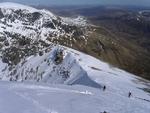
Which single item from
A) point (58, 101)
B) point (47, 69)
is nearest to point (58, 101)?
point (58, 101)

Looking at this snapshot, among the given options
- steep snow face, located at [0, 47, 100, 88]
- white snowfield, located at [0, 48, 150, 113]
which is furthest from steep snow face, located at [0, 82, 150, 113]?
steep snow face, located at [0, 47, 100, 88]

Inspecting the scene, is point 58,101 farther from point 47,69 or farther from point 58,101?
point 47,69

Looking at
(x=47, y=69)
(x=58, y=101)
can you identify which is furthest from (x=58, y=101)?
(x=47, y=69)

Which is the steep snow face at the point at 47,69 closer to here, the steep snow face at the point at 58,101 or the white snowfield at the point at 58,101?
the steep snow face at the point at 58,101

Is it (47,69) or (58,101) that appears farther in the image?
(47,69)

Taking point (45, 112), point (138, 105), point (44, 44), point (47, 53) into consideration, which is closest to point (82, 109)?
point (45, 112)

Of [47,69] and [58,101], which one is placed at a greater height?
[58,101]

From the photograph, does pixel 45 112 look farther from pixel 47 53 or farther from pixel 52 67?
pixel 47 53

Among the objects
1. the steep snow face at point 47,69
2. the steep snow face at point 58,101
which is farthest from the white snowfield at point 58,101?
the steep snow face at point 47,69

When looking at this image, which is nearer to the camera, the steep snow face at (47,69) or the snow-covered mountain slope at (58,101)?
the snow-covered mountain slope at (58,101)

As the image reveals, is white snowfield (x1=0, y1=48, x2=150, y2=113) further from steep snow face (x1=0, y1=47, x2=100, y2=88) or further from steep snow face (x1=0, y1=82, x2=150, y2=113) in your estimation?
steep snow face (x1=0, y1=47, x2=100, y2=88)

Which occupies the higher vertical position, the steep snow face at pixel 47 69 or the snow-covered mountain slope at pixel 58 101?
the snow-covered mountain slope at pixel 58 101
